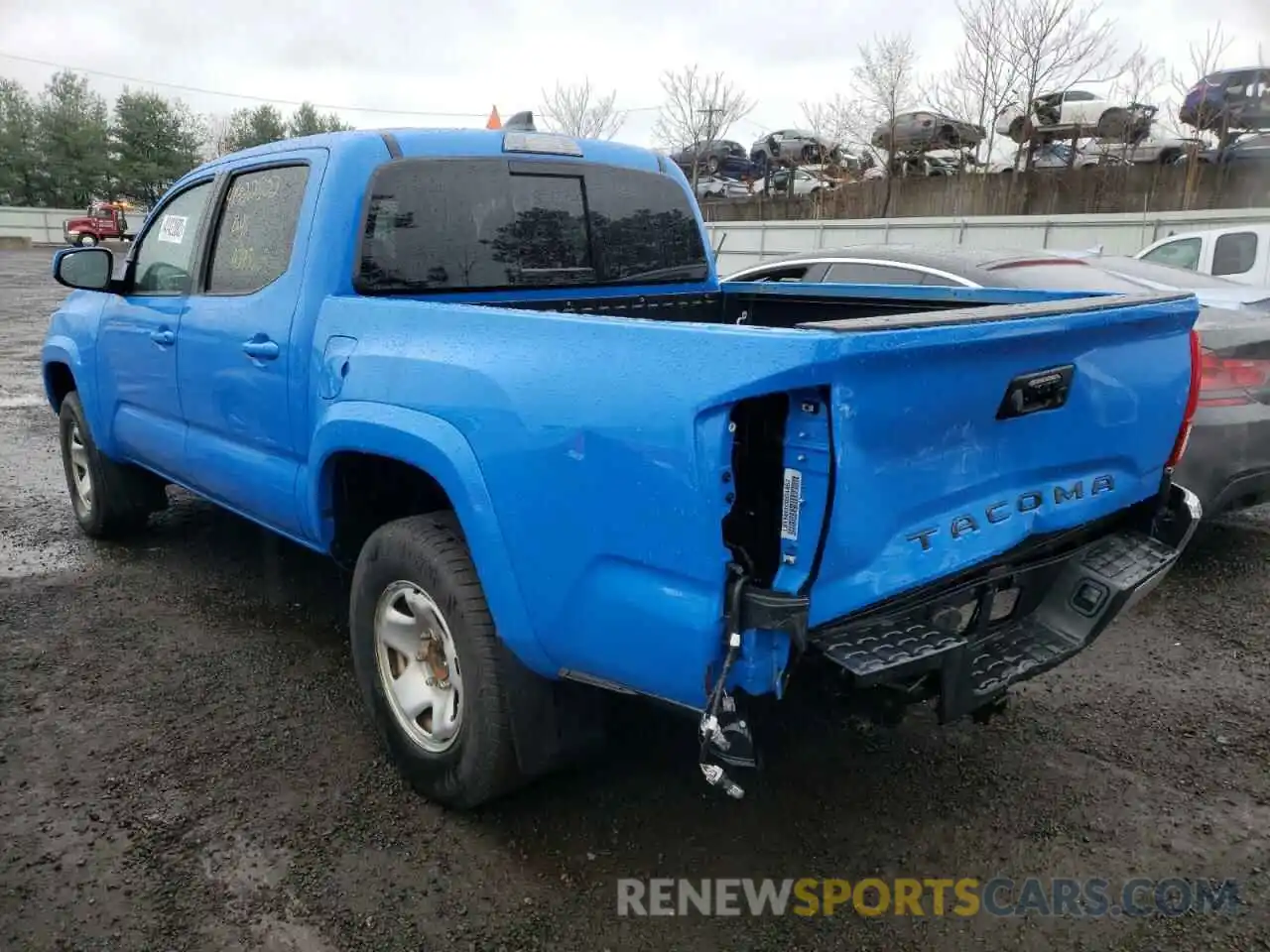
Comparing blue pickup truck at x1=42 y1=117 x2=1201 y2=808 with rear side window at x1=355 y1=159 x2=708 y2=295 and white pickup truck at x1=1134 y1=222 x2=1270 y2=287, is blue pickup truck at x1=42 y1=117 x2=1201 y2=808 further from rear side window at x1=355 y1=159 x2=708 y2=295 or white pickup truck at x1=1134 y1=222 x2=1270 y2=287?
white pickup truck at x1=1134 y1=222 x2=1270 y2=287

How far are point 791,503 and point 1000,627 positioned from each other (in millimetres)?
1043

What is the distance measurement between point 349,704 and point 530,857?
3.99 ft

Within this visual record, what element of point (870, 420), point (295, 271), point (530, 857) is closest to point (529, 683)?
point (530, 857)

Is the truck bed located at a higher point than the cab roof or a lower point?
lower

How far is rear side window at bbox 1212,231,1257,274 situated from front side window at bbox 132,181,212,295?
977cm

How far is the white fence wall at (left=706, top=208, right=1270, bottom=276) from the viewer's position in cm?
1575

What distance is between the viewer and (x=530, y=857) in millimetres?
2693

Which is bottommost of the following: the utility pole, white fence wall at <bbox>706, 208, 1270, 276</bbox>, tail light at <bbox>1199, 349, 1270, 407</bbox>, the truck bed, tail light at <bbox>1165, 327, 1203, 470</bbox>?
white fence wall at <bbox>706, 208, 1270, 276</bbox>

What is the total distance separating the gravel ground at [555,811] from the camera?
2.45 meters

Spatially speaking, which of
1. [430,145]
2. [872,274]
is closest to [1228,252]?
[872,274]

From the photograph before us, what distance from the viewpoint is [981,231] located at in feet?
60.0

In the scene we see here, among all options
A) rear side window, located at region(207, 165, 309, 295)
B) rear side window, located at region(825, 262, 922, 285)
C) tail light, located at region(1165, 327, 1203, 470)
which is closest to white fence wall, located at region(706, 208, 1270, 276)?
rear side window, located at region(825, 262, 922, 285)

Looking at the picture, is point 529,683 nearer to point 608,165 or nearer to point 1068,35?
point 608,165

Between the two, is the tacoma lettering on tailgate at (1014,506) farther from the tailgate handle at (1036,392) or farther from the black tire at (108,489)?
the black tire at (108,489)
